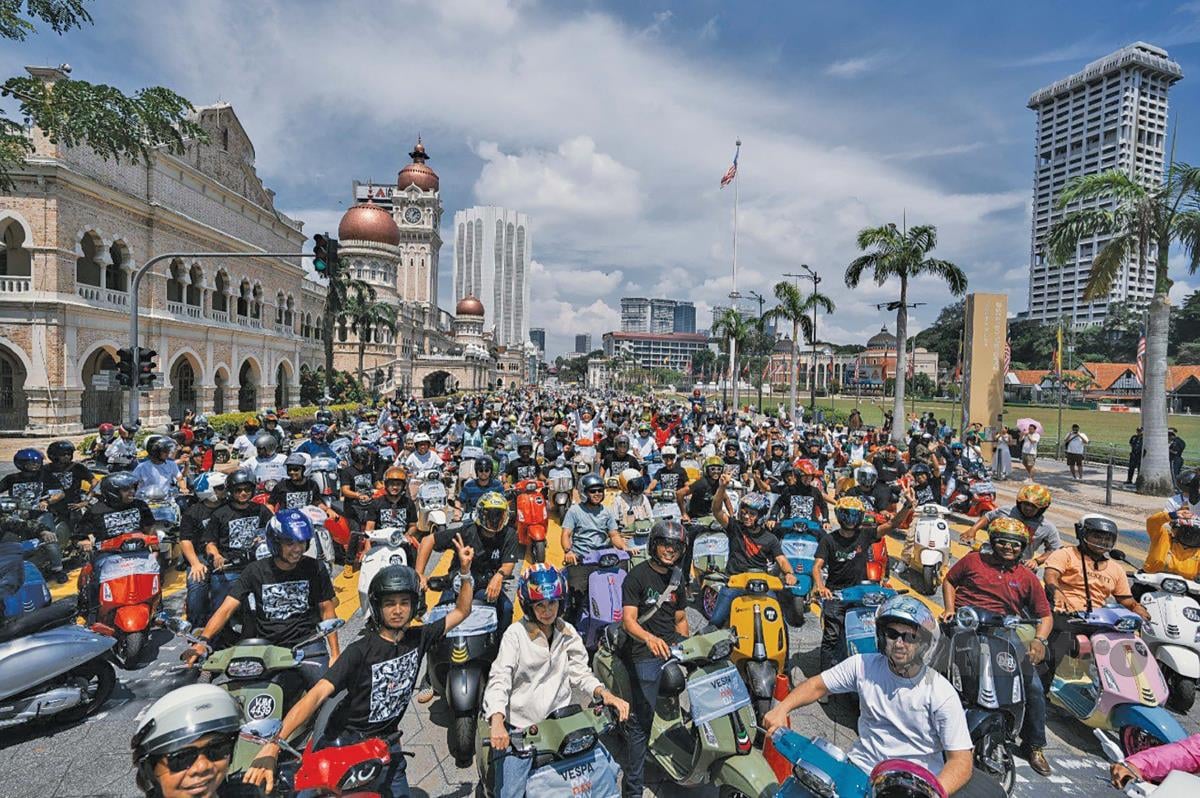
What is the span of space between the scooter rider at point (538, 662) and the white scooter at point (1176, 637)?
187 inches

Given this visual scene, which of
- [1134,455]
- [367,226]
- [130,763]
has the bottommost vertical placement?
[130,763]

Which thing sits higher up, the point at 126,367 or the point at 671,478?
the point at 126,367

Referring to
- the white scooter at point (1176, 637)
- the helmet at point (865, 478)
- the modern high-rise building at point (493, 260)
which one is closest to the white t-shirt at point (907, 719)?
the white scooter at point (1176, 637)

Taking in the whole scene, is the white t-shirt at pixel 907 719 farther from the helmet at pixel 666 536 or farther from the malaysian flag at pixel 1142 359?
the malaysian flag at pixel 1142 359

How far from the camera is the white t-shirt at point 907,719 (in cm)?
302

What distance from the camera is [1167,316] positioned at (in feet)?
51.6

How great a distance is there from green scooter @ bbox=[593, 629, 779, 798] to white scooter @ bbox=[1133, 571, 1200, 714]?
3.76 metres

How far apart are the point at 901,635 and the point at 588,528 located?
4062 millimetres

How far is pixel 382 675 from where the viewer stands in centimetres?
345

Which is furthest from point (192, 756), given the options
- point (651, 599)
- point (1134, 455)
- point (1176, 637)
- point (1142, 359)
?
point (1142, 359)

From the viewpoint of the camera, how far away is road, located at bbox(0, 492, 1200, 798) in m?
4.29

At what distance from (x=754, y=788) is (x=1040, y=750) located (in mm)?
2658

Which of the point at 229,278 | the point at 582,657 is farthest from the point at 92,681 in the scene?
the point at 229,278

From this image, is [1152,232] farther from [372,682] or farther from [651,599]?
[372,682]
